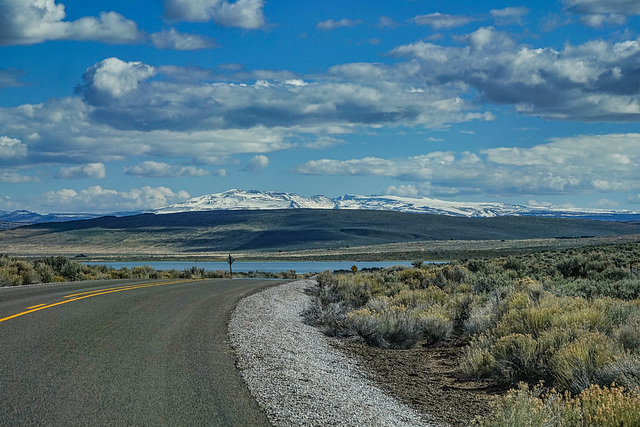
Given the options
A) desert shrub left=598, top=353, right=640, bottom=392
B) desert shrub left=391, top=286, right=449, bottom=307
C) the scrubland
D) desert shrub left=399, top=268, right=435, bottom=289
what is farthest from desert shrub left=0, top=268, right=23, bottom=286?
desert shrub left=598, top=353, right=640, bottom=392

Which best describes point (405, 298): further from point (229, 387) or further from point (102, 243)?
point (102, 243)

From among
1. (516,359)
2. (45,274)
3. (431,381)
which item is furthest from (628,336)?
(45,274)

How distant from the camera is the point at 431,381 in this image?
9320 mm

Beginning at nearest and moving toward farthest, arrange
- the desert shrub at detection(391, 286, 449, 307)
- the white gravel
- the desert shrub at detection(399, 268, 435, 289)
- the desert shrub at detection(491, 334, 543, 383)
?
1. the white gravel
2. the desert shrub at detection(491, 334, 543, 383)
3. the desert shrub at detection(391, 286, 449, 307)
4. the desert shrub at detection(399, 268, 435, 289)

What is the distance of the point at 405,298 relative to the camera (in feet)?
54.9

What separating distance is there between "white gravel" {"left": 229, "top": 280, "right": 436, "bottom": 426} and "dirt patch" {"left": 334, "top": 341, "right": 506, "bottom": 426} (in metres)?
0.34

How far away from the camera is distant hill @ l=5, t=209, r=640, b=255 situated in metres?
158

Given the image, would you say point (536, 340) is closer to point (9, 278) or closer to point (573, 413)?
point (573, 413)

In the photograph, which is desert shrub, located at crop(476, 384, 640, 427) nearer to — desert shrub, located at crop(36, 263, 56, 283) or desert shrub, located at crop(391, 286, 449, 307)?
desert shrub, located at crop(391, 286, 449, 307)

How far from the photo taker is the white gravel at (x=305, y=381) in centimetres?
623

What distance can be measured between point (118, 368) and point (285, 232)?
537ft

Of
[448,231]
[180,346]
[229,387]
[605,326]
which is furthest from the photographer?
[448,231]

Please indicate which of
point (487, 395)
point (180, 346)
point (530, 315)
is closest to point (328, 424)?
point (487, 395)

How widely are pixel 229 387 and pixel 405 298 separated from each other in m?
10.3
